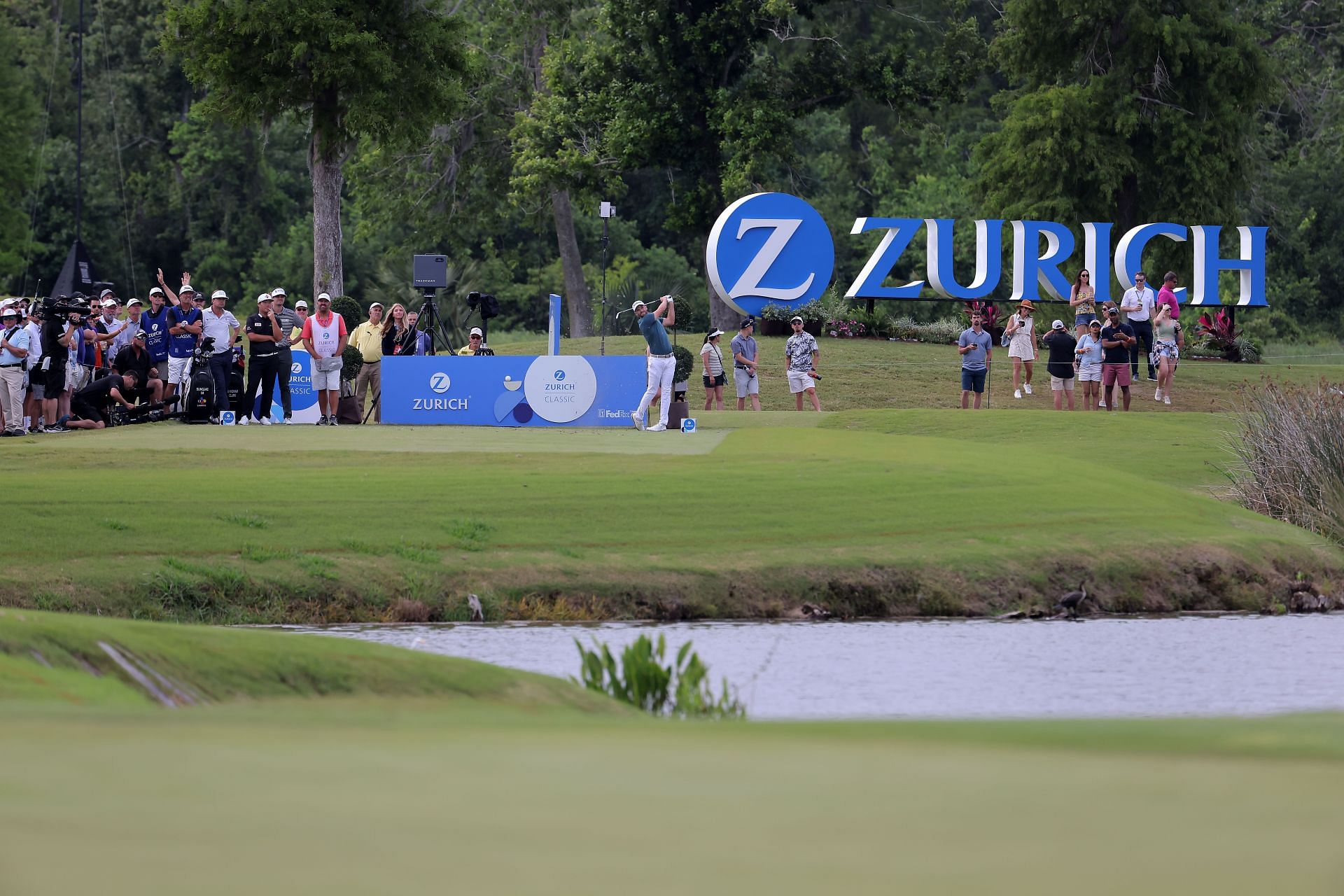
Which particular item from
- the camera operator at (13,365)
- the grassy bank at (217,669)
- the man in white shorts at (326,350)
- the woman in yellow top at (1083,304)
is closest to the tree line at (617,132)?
the man in white shorts at (326,350)

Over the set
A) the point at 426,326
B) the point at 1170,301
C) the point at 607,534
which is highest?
the point at 1170,301

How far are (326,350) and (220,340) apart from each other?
150 centimetres

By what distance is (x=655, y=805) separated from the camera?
4.82 metres

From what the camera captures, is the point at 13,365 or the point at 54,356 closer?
the point at 13,365

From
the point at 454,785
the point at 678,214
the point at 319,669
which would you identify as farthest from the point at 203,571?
the point at 678,214

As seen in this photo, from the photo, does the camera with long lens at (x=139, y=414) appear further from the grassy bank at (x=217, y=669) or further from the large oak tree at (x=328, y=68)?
the grassy bank at (x=217, y=669)

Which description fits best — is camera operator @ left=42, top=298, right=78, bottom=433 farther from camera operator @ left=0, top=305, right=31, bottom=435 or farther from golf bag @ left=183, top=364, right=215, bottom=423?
golf bag @ left=183, top=364, right=215, bottom=423

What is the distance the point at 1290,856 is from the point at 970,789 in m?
0.96

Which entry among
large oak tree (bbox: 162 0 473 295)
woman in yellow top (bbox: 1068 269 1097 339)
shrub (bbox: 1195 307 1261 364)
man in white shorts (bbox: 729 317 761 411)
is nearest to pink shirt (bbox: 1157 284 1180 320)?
woman in yellow top (bbox: 1068 269 1097 339)

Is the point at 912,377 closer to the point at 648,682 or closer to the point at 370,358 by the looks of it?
the point at 370,358

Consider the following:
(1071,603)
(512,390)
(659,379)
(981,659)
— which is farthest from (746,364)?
(981,659)

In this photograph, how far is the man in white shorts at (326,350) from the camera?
82.1 ft

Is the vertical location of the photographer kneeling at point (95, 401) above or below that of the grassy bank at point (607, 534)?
above

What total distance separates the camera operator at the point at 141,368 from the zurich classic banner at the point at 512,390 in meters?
3.36
